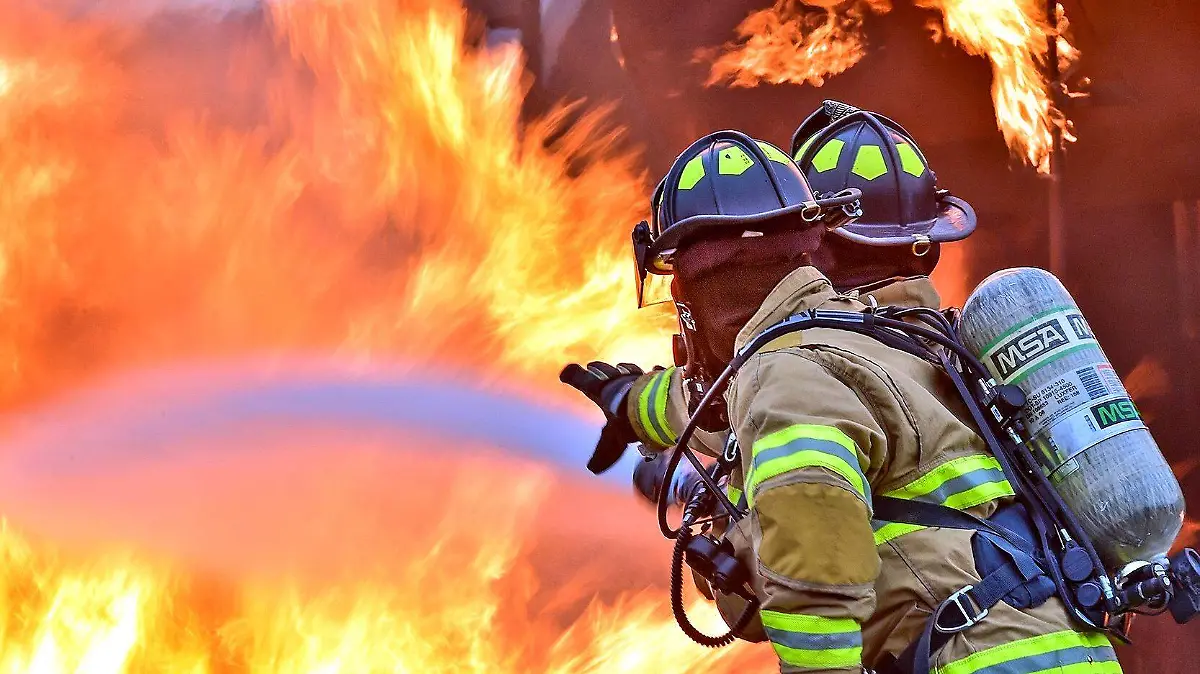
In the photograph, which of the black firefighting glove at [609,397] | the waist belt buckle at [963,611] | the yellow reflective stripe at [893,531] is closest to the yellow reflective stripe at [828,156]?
the black firefighting glove at [609,397]

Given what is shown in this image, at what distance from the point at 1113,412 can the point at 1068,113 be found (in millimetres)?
2543

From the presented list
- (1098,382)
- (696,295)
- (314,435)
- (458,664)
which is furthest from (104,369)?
(1098,382)

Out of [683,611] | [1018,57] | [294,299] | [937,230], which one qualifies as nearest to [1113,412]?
[937,230]

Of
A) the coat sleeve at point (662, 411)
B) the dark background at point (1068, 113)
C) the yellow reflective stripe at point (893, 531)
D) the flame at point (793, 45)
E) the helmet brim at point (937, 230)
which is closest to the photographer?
the yellow reflective stripe at point (893, 531)

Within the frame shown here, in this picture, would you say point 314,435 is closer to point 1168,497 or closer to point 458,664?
point 458,664

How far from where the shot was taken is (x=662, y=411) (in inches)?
141

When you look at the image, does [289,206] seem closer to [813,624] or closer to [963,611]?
[813,624]

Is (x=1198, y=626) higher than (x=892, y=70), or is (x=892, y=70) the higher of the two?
(x=892, y=70)

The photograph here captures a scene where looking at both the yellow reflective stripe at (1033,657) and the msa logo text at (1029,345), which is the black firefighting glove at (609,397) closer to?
the msa logo text at (1029,345)

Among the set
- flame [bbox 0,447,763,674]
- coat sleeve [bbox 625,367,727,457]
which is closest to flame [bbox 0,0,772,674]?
flame [bbox 0,447,763,674]

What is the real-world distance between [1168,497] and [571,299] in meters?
2.76

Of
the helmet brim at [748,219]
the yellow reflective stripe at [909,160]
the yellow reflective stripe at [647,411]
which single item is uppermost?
the helmet brim at [748,219]

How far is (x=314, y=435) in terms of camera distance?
434 centimetres

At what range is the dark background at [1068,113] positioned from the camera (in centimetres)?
441
